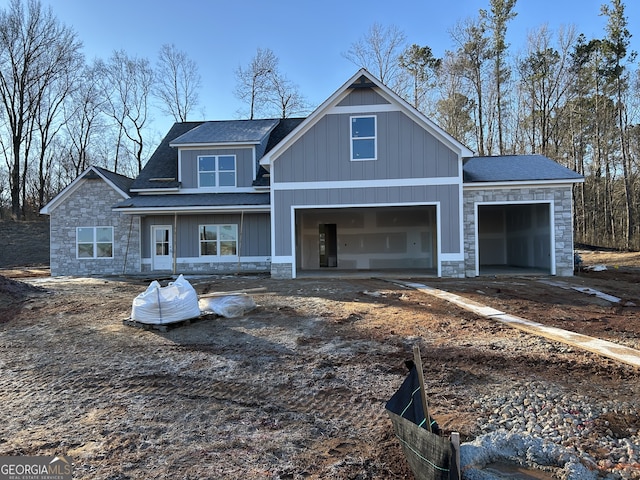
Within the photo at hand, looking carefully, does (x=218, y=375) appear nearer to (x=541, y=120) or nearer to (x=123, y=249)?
(x=123, y=249)

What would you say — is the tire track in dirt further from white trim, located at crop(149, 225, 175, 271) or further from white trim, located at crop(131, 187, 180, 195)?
white trim, located at crop(131, 187, 180, 195)

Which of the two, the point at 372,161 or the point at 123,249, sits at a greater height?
the point at 372,161

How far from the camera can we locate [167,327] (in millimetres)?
7770

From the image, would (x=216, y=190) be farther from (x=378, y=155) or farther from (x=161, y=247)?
(x=378, y=155)

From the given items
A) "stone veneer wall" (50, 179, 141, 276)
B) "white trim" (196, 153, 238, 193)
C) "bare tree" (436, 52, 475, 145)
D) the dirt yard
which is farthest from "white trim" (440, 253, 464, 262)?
"bare tree" (436, 52, 475, 145)

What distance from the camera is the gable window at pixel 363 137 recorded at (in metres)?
14.6

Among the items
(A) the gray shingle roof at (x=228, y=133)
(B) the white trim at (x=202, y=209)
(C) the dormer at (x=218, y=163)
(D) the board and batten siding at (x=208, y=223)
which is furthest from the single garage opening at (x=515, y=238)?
(A) the gray shingle roof at (x=228, y=133)

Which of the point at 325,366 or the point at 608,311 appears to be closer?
the point at 325,366

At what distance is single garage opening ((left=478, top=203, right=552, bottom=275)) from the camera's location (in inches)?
648

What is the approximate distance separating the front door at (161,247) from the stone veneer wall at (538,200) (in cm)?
1218

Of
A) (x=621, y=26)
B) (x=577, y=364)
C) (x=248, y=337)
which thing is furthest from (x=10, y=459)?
(x=621, y=26)

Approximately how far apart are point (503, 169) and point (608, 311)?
825 cm

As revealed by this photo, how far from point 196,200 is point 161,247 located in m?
2.78

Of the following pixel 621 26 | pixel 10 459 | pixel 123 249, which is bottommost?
pixel 10 459
